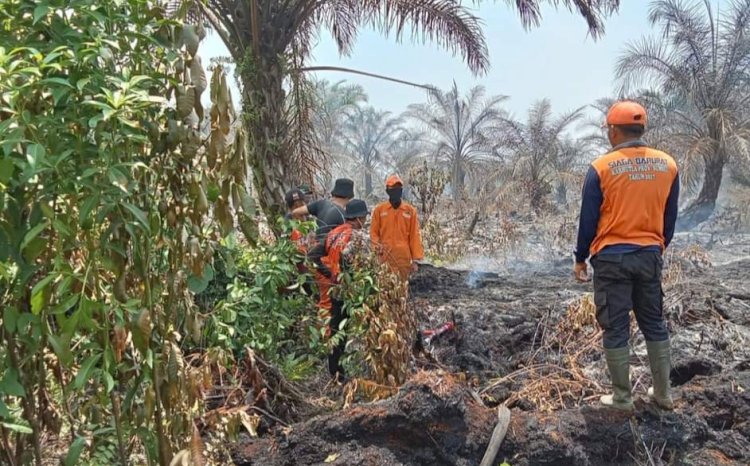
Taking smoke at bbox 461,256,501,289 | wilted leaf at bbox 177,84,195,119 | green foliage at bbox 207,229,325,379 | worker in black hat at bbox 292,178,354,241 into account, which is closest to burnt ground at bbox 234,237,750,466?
green foliage at bbox 207,229,325,379

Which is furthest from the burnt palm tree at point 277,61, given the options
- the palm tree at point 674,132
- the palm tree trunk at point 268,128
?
the palm tree at point 674,132

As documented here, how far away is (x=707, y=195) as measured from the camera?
16500 millimetres

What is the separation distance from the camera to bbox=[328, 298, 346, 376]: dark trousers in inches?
156

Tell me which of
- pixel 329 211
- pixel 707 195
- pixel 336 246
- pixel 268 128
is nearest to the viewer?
pixel 336 246

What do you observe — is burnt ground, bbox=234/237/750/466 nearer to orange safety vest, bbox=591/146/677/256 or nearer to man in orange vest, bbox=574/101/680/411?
man in orange vest, bbox=574/101/680/411

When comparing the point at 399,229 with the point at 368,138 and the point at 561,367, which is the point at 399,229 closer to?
the point at 561,367

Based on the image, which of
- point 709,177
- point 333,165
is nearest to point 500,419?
point 333,165

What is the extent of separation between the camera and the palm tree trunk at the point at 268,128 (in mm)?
5902

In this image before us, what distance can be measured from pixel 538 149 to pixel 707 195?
6260mm

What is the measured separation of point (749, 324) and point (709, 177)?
13680mm

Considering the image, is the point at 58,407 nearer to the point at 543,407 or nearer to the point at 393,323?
the point at 393,323

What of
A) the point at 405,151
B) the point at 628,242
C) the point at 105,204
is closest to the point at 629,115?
the point at 628,242

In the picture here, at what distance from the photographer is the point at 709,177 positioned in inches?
643

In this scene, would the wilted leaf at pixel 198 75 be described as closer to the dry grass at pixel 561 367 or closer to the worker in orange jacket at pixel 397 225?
the dry grass at pixel 561 367
